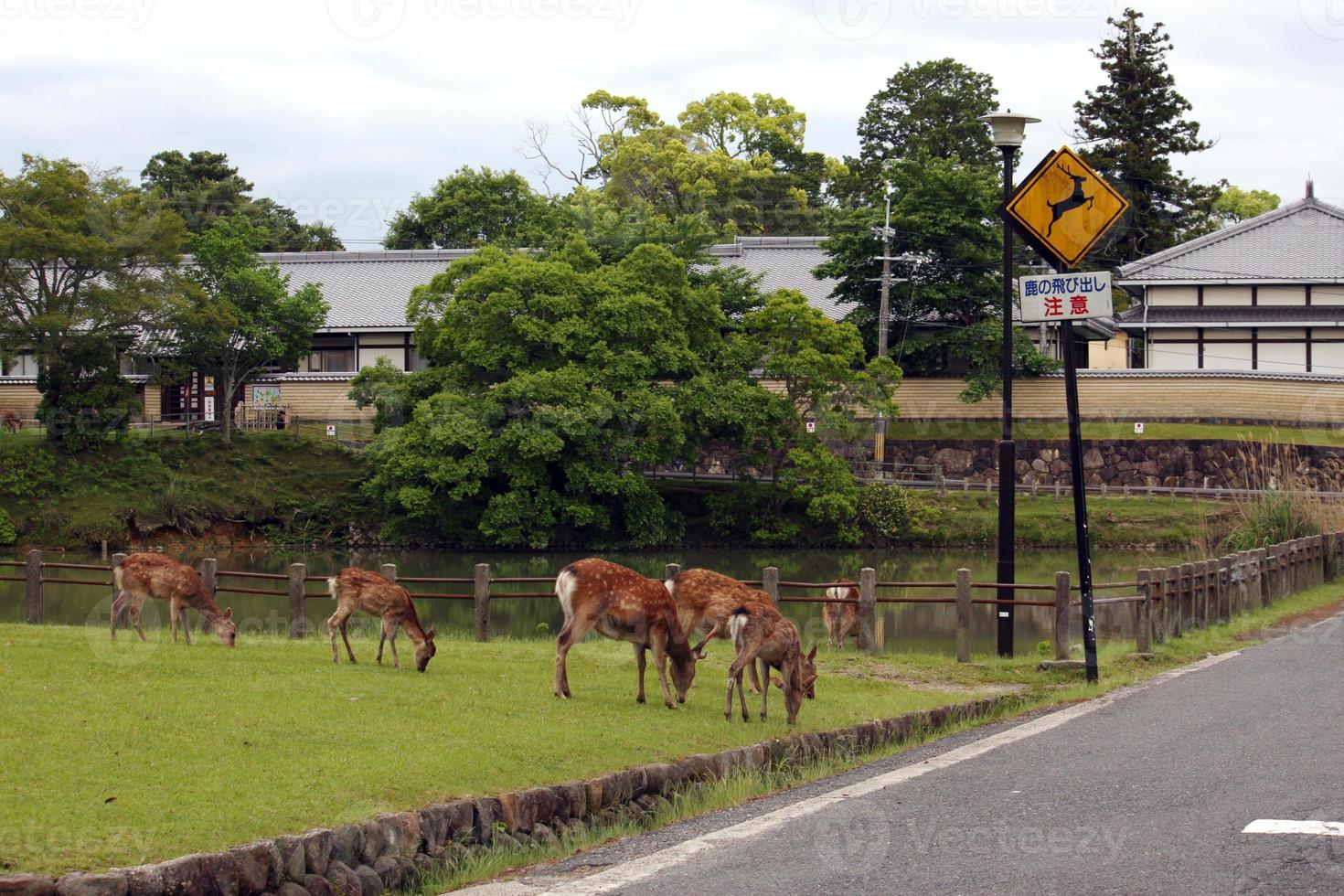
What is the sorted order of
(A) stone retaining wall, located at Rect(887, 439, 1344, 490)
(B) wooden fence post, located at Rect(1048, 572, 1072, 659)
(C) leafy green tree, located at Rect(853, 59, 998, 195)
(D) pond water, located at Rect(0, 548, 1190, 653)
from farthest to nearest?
(C) leafy green tree, located at Rect(853, 59, 998, 195), (A) stone retaining wall, located at Rect(887, 439, 1344, 490), (D) pond water, located at Rect(0, 548, 1190, 653), (B) wooden fence post, located at Rect(1048, 572, 1072, 659)

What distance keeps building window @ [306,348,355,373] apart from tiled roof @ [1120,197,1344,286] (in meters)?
A: 32.6

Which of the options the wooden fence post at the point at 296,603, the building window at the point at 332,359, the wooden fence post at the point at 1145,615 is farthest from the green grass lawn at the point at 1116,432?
the wooden fence post at the point at 296,603

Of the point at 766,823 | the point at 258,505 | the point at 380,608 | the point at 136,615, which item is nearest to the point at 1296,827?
the point at 766,823

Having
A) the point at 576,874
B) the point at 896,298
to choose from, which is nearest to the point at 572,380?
the point at 896,298

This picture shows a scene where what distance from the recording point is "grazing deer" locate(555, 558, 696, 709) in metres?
13.2

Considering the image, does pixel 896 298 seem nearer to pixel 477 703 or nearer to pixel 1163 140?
pixel 1163 140

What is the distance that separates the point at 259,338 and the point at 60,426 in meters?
7.33

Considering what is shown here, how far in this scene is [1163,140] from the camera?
219ft

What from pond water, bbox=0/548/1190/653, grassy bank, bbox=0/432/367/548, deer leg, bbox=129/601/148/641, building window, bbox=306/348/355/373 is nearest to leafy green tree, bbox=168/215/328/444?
grassy bank, bbox=0/432/367/548

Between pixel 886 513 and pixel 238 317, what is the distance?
2411 cm

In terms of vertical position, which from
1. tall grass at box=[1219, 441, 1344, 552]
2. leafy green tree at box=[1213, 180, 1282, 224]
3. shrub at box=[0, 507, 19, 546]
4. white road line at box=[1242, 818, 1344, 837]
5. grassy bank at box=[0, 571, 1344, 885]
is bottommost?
white road line at box=[1242, 818, 1344, 837]

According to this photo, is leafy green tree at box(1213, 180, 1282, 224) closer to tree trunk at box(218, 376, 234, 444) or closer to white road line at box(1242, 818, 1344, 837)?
tree trunk at box(218, 376, 234, 444)

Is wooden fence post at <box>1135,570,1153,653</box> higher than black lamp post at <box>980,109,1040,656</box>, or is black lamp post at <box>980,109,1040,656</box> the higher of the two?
black lamp post at <box>980,109,1040,656</box>

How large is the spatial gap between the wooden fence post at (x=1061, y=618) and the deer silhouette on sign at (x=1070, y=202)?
4953 millimetres
